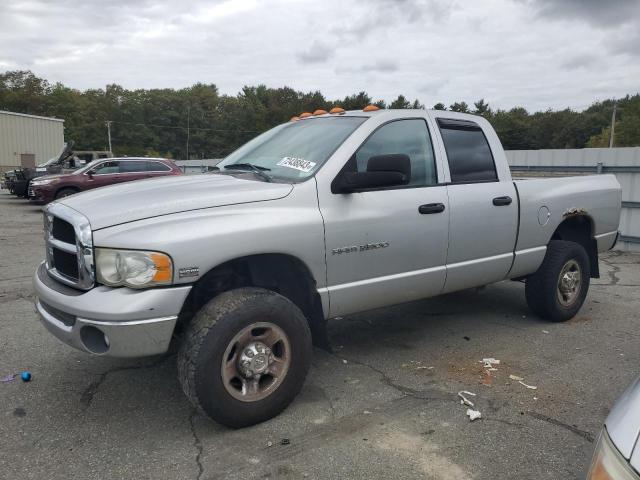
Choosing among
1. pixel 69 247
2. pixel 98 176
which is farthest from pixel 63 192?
pixel 69 247

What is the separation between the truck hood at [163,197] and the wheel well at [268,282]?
1.23ft

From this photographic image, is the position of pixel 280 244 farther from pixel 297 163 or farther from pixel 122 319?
pixel 122 319

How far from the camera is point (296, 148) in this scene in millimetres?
3812

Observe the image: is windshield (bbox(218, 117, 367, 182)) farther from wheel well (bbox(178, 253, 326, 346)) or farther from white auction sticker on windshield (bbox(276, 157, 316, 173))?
wheel well (bbox(178, 253, 326, 346))

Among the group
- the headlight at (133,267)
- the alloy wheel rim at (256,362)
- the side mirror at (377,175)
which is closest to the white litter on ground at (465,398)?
the alloy wheel rim at (256,362)

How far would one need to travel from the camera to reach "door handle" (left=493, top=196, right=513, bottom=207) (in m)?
4.31

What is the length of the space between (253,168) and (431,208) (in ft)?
4.38

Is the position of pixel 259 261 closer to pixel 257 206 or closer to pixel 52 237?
pixel 257 206

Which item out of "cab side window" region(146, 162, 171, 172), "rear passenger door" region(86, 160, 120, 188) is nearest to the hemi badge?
"rear passenger door" region(86, 160, 120, 188)

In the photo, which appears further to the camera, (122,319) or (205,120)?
(205,120)

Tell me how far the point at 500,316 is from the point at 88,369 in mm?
3863

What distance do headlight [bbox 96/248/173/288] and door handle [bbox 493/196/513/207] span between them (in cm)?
276

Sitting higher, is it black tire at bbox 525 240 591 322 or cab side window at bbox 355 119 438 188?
cab side window at bbox 355 119 438 188

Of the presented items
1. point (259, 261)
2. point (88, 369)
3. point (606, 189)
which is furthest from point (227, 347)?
point (606, 189)
